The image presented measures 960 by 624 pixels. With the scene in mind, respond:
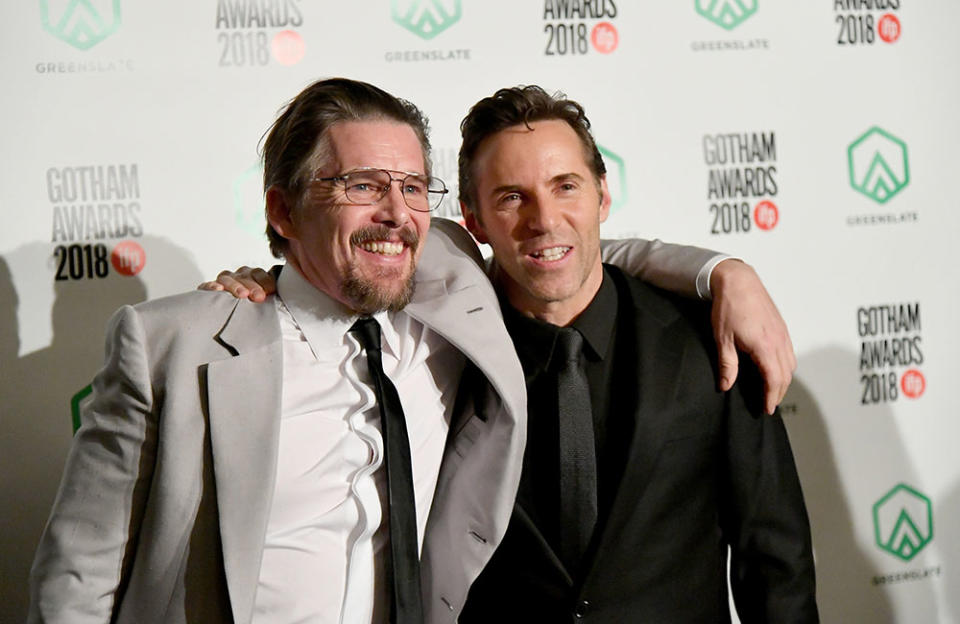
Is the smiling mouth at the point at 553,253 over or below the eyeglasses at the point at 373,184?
below

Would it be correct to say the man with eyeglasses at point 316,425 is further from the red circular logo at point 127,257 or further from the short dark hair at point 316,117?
the red circular logo at point 127,257

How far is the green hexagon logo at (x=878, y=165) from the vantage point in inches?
99.9

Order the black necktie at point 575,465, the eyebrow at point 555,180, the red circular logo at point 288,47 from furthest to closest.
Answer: the red circular logo at point 288,47 < the eyebrow at point 555,180 < the black necktie at point 575,465

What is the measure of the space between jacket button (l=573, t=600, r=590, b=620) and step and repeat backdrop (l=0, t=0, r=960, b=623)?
116 centimetres

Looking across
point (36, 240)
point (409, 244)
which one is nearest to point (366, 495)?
point (409, 244)

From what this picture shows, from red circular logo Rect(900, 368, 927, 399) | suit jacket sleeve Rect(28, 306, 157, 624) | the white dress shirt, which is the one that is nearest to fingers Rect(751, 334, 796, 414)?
the white dress shirt

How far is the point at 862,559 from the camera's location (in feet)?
8.54

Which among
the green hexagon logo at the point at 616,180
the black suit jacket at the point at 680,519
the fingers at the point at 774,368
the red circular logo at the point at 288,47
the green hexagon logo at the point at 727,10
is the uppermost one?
the green hexagon logo at the point at 727,10

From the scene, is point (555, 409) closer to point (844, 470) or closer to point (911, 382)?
point (844, 470)

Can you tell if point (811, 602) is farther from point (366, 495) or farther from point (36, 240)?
point (36, 240)

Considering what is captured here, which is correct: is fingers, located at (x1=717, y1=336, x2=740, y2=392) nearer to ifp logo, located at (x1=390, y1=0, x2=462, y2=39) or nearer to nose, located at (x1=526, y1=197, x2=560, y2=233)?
nose, located at (x1=526, y1=197, x2=560, y2=233)

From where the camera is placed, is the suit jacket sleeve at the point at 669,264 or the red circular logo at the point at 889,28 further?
the red circular logo at the point at 889,28

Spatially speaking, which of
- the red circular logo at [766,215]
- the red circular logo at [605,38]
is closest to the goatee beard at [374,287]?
the red circular logo at [605,38]

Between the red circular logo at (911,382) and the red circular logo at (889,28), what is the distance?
972mm
